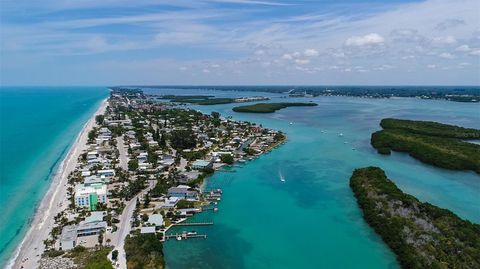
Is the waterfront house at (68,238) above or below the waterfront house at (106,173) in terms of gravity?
below

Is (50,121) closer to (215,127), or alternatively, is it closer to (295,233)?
(215,127)

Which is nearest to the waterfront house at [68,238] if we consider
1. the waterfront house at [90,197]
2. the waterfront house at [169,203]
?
the waterfront house at [90,197]

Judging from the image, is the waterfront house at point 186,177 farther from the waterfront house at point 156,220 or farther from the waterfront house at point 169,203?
the waterfront house at point 156,220

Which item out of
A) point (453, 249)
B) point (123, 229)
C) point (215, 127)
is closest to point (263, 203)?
point (123, 229)

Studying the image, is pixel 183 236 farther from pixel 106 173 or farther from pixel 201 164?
pixel 201 164

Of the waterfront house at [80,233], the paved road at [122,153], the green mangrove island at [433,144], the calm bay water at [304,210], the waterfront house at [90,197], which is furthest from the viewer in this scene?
the green mangrove island at [433,144]

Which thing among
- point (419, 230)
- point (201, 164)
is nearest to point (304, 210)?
point (419, 230)

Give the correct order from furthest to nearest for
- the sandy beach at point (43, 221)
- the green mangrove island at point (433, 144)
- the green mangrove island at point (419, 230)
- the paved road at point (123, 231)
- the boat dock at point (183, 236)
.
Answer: the green mangrove island at point (433, 144)
the boat dock at point (183, 236)
the sandy beach at point (43, 221)
the paved road at point (123, 231)
the green mangrove island at point (419, 230)
